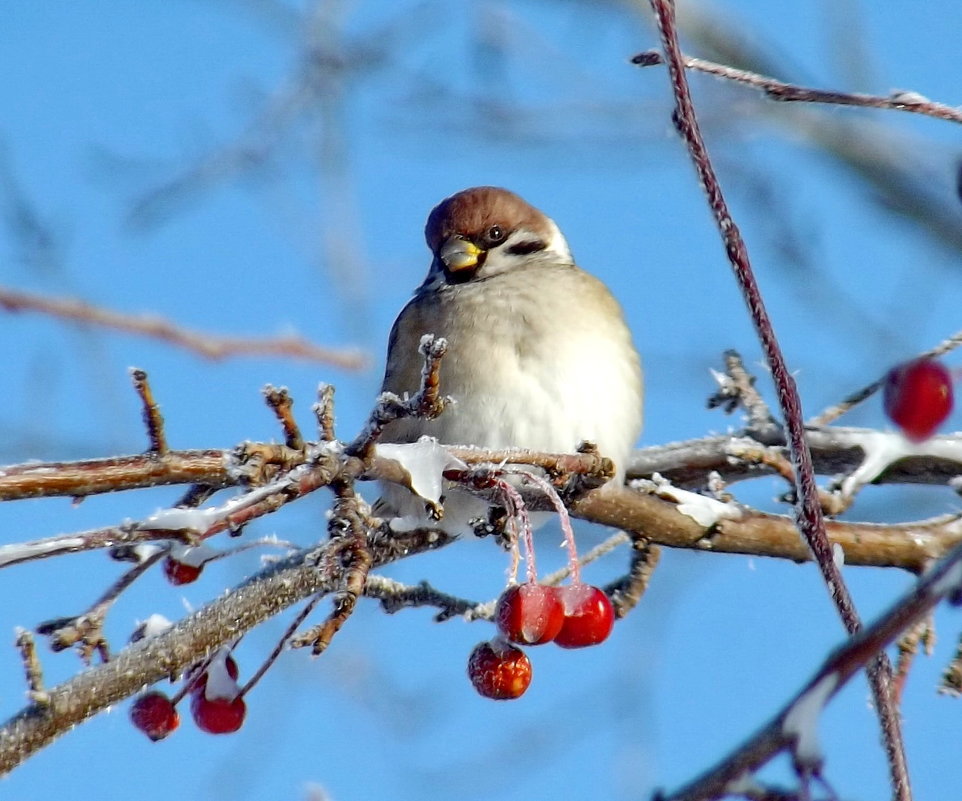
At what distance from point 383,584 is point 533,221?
129cm

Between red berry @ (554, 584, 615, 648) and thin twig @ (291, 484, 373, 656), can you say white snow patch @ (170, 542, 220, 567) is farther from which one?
red berry @ (554, 584, 615, 648)

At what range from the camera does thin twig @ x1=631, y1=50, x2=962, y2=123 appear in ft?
3.94

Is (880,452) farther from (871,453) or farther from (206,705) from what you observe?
(206,705)

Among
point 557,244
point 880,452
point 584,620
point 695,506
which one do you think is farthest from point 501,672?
point 557,244

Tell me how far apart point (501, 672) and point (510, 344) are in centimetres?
117

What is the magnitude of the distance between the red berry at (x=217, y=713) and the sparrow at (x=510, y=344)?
78cm

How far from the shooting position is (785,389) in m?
1.30

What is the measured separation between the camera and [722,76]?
1290 mm

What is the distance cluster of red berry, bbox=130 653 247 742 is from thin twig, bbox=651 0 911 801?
102cm

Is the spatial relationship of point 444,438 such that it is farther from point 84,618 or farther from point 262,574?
point 84,618

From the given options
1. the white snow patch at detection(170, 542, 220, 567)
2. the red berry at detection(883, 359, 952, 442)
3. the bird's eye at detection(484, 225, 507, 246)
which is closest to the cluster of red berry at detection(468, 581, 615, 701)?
the white snow patch at detection(170, 542, 220, 567)

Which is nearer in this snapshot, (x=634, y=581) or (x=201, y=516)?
(x=201, y=516)

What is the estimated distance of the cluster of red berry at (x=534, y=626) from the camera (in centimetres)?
176

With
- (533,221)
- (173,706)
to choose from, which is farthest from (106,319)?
(533,221)
